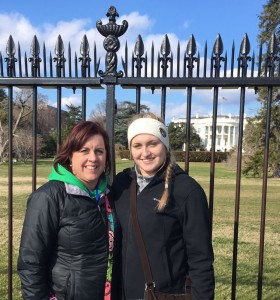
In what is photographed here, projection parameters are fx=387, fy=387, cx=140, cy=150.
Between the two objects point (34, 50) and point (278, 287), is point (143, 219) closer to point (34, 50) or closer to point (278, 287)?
point (34, 50)

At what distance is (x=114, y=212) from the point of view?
2.49 meters

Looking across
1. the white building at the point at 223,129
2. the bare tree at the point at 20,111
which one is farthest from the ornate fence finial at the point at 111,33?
the white building at the point at 223,129

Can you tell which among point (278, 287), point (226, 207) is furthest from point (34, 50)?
point (226, 207)

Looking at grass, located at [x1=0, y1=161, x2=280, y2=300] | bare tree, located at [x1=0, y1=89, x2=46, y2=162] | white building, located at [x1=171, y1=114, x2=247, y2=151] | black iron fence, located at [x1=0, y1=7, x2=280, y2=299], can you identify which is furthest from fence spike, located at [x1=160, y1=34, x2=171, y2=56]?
white building, located at [x1=171, y1=114, x2=247, y2=151]

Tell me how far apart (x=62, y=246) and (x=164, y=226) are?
625 millimetres

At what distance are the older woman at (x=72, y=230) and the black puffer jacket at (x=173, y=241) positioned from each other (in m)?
0.14

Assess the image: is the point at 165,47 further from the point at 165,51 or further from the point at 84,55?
the point at 84,55

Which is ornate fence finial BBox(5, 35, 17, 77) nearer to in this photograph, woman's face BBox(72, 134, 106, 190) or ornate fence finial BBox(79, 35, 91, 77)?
ornate fence finial BBox(79, 35, 91, 77)

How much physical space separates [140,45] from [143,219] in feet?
4.46

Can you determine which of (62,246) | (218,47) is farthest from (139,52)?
(62,246)

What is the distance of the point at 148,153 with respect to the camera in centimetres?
243

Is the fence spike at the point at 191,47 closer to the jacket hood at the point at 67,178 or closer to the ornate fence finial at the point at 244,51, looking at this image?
the ornate fence finial at the point at 244,51

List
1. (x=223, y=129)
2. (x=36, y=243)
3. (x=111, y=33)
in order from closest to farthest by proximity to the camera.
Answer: (x=36, y=243) → (x=111, y=33) → (x=223, y=129)

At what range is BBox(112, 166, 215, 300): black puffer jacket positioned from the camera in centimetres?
234
